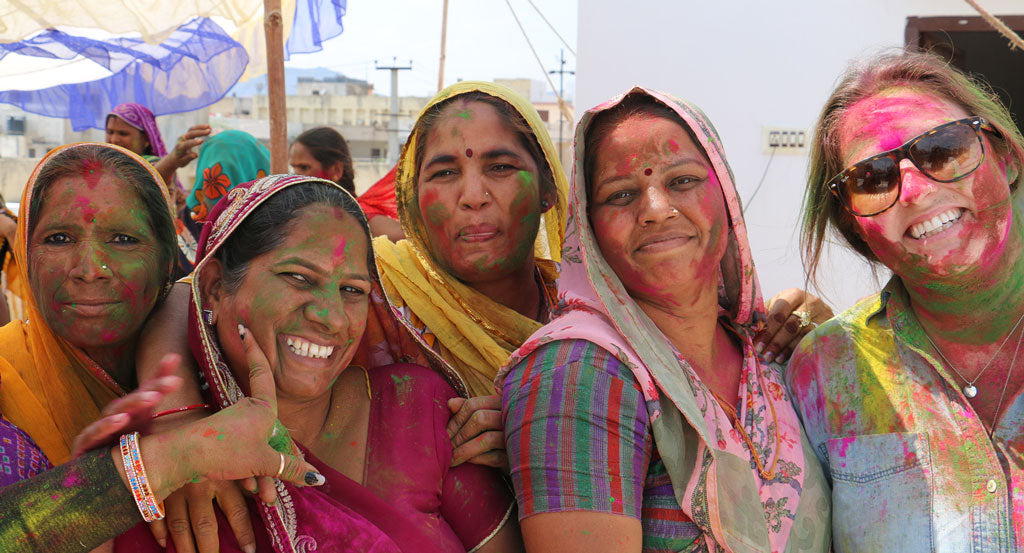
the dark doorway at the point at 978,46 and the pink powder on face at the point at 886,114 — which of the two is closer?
the pink powder on face at the point at 886,114

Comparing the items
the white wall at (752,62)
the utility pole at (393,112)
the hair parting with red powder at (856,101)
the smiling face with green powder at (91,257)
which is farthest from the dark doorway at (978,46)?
the utility pole at (393,112)

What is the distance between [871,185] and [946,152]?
0.57 ft

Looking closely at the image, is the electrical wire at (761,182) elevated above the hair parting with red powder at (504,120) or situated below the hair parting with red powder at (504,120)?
below

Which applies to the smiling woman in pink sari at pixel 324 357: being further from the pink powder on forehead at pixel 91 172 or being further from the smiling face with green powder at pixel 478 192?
the smiling face with green powder at pixel 478 192

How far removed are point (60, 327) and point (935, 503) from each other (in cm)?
195

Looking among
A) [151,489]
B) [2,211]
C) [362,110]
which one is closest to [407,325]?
[151,489]

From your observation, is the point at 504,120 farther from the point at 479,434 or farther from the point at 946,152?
the point at 946,152

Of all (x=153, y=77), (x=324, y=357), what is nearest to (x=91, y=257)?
(x=324, y=357)

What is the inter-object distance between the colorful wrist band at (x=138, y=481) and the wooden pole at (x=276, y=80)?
2051 millimetres

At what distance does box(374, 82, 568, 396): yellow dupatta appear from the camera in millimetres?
2361

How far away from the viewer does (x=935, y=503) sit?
181 centimetres

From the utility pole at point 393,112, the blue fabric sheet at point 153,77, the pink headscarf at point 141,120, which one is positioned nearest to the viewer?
the blue fabric sheet at point 153,77

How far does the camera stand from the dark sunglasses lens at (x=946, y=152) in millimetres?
1908

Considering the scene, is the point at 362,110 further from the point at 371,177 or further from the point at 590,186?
the point at 590,186
